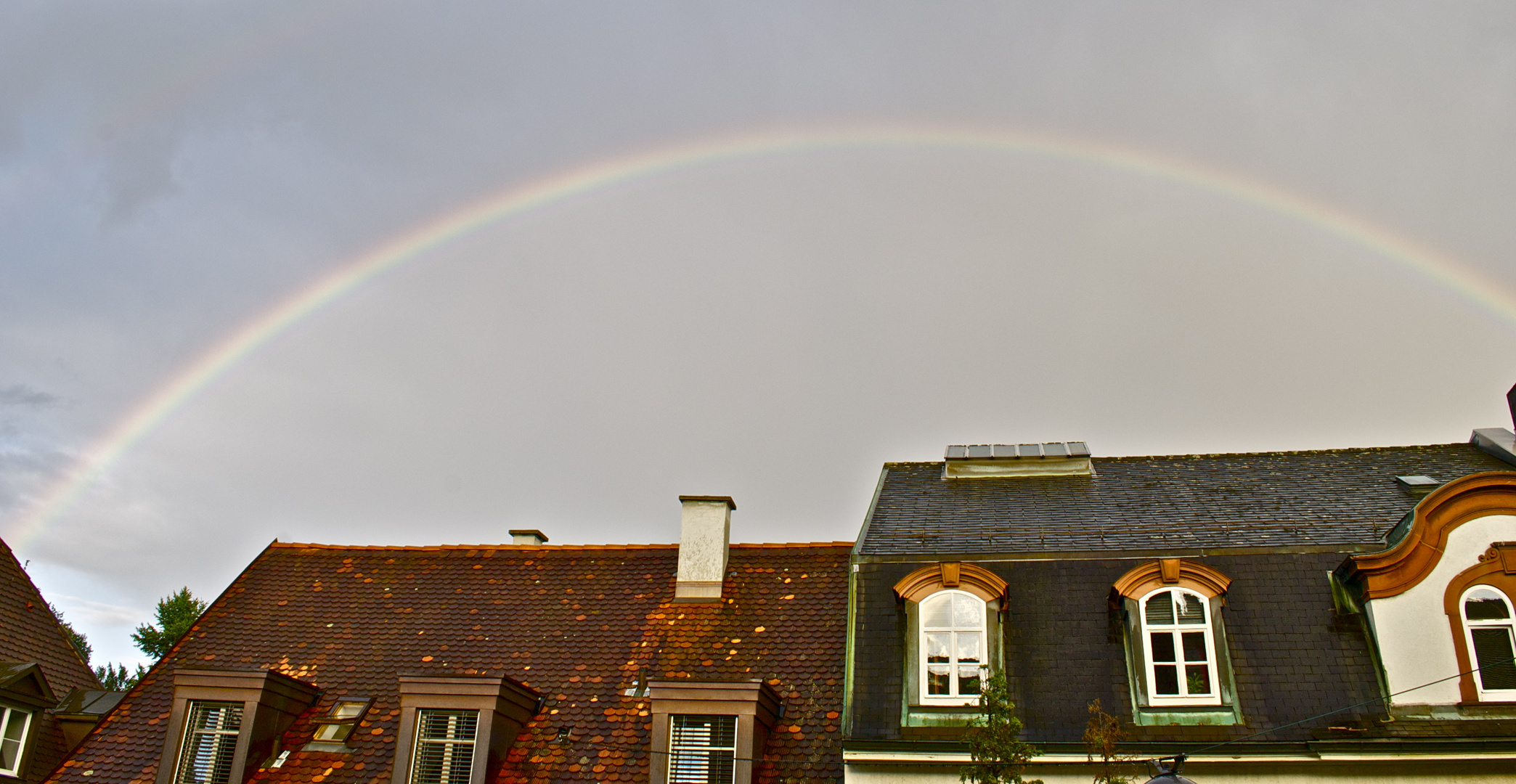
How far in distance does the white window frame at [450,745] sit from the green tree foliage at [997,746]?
8.53m

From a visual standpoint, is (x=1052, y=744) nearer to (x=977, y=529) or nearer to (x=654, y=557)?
(x=977, y=529)

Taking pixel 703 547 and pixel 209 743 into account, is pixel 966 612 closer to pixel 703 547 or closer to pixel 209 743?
pixel 703 547

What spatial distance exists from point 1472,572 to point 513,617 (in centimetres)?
1675

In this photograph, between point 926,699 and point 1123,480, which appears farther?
point 1123,480

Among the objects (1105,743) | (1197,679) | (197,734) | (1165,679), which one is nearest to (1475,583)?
(1197,679)

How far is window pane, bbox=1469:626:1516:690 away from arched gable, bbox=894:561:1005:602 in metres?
6.59

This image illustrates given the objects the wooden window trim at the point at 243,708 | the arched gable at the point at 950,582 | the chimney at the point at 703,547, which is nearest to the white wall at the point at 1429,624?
the arched gable at the point at 950,582

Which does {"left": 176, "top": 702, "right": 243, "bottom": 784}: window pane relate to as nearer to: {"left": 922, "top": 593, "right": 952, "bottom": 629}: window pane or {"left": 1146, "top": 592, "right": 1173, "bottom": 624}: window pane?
{"left": 922, "top": 593, "right": 952, "bottom": 629}: window pane

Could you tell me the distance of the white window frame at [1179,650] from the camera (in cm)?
1581

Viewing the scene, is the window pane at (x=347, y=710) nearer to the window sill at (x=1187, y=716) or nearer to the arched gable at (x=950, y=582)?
the arched gable at (x=950, y=582)

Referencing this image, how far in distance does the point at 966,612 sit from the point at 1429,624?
651 cm

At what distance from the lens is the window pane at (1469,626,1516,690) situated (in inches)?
595

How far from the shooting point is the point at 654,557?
23.9 metres

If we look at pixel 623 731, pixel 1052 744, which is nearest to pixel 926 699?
pixel 1052 744
